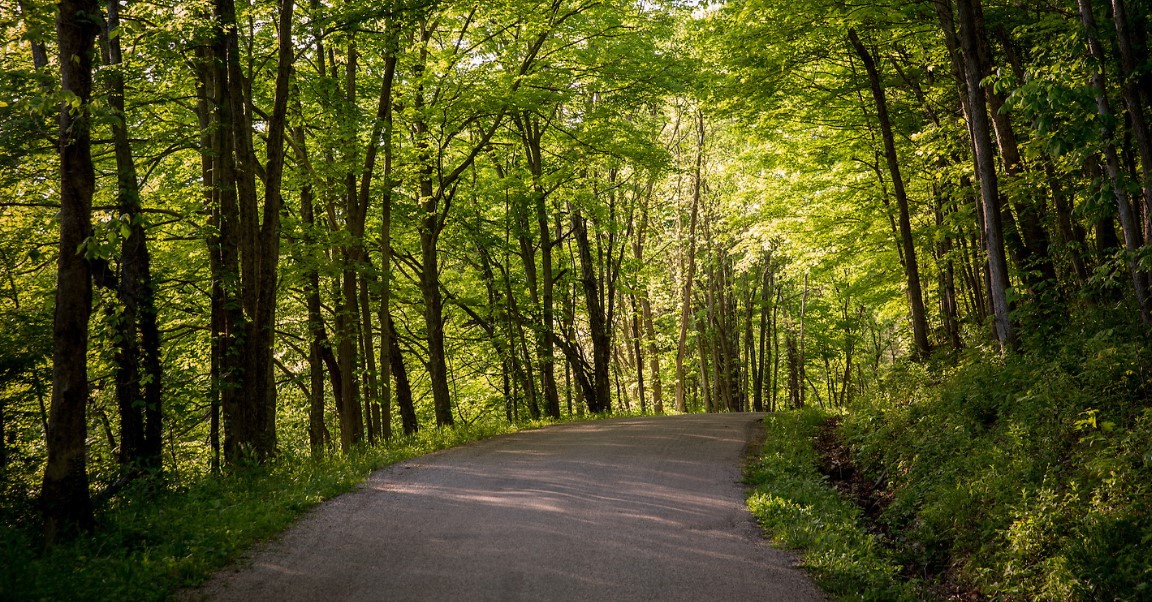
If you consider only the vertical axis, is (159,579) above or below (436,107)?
below

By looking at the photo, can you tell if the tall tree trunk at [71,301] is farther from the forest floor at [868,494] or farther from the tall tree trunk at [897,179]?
the tall tree trunk at [897,179]

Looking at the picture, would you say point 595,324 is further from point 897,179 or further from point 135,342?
point 135,342

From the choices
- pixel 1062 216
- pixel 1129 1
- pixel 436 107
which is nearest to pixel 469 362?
pixel 436 107

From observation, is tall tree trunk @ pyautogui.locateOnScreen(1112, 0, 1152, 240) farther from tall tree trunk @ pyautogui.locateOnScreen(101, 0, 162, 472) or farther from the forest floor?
tall tree trunk @ pyautogui.locateOnScreen(101, 0, 162, 472)

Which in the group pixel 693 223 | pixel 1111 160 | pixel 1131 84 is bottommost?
pixel 1111 160

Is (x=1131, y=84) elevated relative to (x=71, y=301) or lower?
elevated

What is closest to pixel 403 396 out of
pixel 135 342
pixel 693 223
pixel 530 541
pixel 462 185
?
pixel 462 185

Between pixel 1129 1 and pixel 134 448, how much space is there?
44.8 ft

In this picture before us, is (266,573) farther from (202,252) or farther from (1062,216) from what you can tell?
(202,252)

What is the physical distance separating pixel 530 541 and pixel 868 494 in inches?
220

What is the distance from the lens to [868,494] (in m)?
10.5

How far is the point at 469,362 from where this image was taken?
31.5 meters

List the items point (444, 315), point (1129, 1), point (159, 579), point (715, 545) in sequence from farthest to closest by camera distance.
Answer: point (444, 315) → point (715, 545) → point (1129, 1) → point (159, 579)

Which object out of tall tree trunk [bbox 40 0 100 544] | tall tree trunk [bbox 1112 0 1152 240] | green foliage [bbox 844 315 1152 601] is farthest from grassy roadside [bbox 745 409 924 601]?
tall tree trunk [bbox 40 0 100 544]
